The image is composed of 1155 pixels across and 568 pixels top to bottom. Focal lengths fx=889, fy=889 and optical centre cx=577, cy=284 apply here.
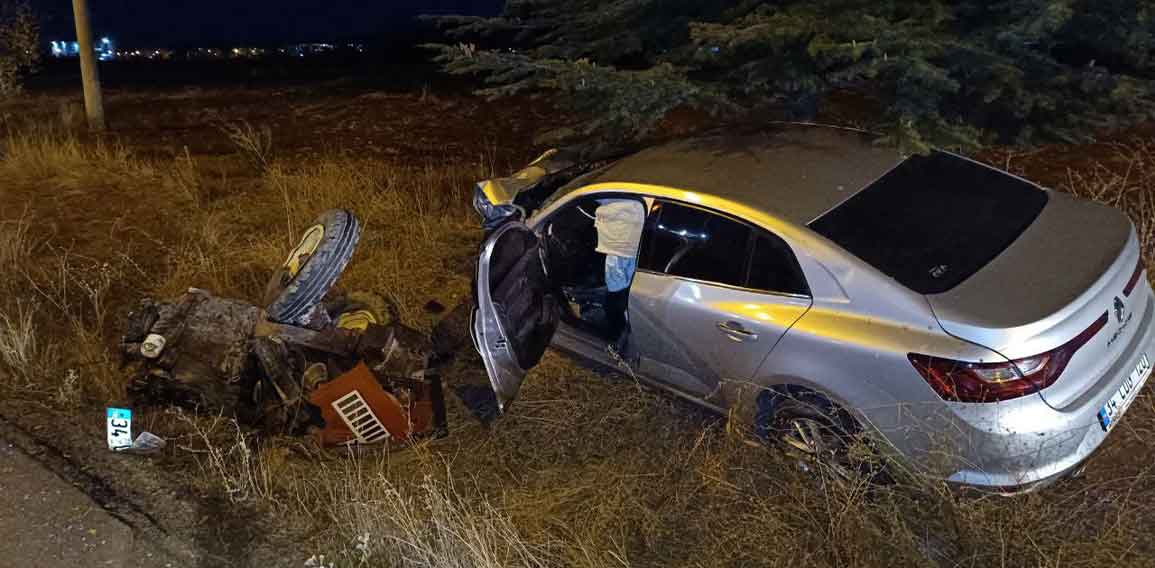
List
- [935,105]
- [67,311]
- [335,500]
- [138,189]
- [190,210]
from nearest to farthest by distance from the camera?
1. [335,500]
2. [935,105]
3. [67,311]
4. [190,210]
5. [138,189]

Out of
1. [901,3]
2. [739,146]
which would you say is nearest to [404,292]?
[739,146]

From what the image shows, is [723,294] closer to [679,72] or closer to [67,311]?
[679,72]

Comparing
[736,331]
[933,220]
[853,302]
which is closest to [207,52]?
[736,331]

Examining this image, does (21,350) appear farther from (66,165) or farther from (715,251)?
(66,165)

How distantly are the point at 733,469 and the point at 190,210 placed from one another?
5.86 m

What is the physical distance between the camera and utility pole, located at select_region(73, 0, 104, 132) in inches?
461

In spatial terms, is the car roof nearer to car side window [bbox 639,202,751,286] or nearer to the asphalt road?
car side window [bbox 639,202,751,286]

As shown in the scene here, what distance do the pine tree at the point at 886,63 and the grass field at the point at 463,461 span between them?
85 centimetres

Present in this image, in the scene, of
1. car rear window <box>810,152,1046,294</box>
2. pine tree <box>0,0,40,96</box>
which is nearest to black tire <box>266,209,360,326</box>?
car rear window <box>810,152,1046,294</box>

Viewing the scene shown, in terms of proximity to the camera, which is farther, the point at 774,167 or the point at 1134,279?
the point at 774,167

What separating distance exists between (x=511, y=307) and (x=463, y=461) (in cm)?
76

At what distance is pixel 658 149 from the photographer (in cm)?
468

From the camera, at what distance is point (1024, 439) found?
3.18 meters

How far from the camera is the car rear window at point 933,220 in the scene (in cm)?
346
